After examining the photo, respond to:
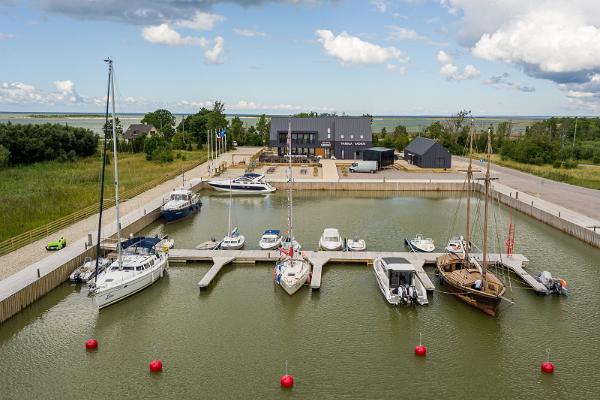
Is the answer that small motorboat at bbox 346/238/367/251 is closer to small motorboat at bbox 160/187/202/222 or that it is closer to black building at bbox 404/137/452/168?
small motorboat at bbox 160/187/202/222

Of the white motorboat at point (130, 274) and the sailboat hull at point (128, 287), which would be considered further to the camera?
the white motorboat at point (130, 274)

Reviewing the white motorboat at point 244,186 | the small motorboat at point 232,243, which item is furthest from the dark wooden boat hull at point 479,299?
the white motorboat at point 244,186

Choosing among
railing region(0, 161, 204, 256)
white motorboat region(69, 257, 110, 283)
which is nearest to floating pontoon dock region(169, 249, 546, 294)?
white motorboat region(69, 257, 110, 283)

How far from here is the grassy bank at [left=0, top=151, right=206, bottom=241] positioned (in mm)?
39312

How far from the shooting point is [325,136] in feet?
292

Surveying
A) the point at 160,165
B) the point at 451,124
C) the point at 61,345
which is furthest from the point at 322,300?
the point at 451,124

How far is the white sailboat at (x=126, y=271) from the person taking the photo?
26.2 m

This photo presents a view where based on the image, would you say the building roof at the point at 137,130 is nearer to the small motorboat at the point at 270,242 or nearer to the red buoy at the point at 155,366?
the small motorboat at the point at 270,242

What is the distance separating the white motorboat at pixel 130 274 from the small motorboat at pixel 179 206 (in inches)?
498

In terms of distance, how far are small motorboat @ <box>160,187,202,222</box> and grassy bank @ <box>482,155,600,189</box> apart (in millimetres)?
49082

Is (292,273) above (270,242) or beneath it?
beneath

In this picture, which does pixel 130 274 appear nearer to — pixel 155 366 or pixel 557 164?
pixel 155 366

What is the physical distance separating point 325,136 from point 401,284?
64322mm

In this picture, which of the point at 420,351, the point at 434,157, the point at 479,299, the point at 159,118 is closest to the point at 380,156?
the point at 434,157
